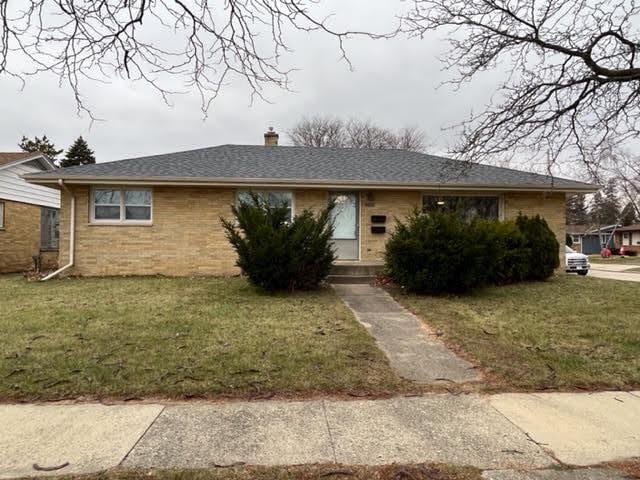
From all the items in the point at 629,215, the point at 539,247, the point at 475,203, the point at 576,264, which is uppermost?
the point at 629,215

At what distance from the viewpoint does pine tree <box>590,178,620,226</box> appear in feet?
149

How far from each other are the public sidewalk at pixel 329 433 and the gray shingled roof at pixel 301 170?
23.6ft

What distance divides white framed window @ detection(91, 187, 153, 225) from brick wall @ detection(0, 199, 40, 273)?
5.96 meters

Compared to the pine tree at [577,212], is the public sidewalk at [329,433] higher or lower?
lower

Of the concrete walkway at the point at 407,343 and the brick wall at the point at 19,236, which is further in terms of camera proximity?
the brick wall at the point at 19,236

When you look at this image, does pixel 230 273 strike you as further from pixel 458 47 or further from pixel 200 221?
pixel 458 47

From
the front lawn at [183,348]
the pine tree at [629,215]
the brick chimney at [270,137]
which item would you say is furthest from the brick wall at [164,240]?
the pine tree at [629,215]

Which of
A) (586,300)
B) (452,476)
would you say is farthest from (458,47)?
(452,476)

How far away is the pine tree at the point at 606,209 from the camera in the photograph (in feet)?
149

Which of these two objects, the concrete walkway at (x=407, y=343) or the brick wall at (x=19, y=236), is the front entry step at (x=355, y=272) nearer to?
the concrete walkway at (x=407, y=343)

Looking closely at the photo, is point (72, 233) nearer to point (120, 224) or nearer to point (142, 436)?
point (120, 224)

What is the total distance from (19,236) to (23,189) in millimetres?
1872

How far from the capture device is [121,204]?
12.0 meters

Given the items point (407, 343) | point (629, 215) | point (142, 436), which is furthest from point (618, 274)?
point (629, 215)
